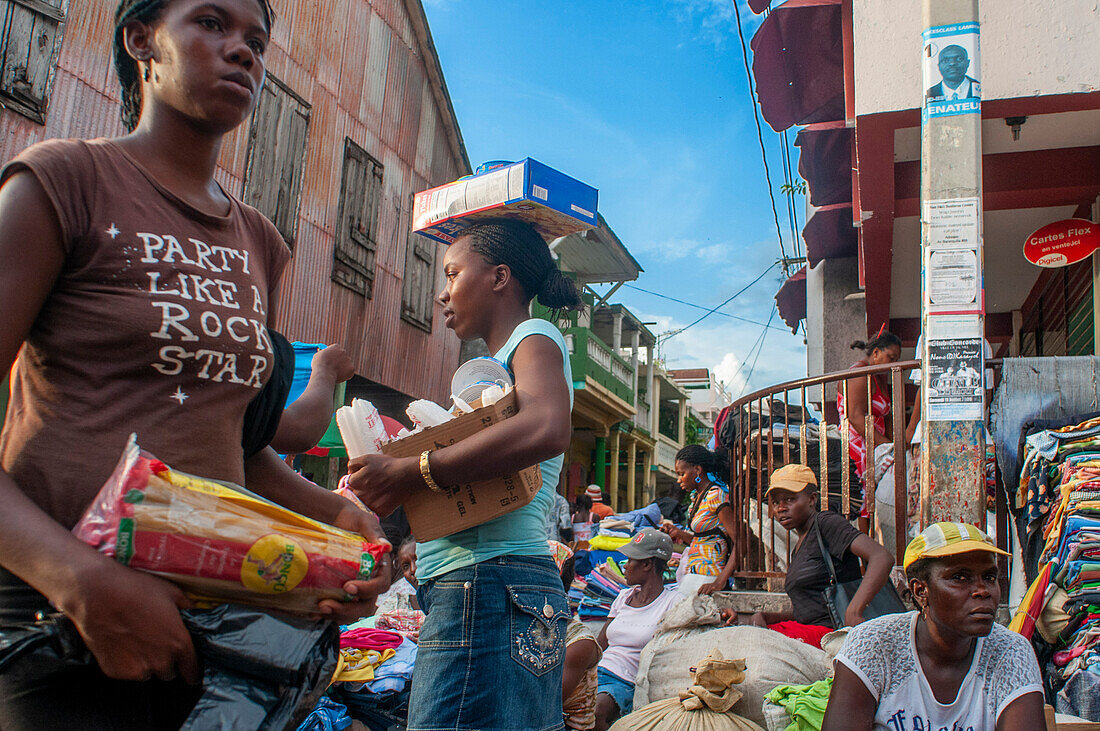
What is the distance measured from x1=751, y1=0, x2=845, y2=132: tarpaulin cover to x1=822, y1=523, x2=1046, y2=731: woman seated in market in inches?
253

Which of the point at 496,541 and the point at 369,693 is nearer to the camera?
the point at 496,541

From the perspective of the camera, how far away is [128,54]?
154 cm

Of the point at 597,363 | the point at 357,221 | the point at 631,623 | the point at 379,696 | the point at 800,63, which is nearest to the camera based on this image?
the point at 379,696

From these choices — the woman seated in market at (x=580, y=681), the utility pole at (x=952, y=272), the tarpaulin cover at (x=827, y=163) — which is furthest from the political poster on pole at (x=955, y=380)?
the tarpaulin cover at (x=827, y=163)

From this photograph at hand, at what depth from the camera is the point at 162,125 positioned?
4.98 feet

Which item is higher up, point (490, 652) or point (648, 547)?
point (648, 547)

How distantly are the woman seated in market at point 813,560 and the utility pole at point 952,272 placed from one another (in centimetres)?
77

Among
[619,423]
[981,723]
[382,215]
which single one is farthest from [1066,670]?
[619,423]

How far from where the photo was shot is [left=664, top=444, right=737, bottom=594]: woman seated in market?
22.9 ft

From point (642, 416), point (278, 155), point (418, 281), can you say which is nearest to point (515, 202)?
point (278, 155)

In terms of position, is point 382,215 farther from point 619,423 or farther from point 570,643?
point 619,423

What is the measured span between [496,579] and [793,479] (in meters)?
3.96

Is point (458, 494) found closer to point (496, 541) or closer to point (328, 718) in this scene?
point (496, 541)

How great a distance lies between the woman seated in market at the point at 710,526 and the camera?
22.9 ft
